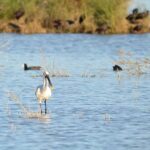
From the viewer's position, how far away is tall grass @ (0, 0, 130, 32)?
4750 cm

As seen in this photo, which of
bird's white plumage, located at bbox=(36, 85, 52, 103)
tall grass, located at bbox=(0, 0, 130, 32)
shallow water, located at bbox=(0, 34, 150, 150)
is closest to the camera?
shallow water, located at bbox=(0, 34, 150, 150)

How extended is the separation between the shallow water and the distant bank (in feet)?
53.5

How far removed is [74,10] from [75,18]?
1.17m

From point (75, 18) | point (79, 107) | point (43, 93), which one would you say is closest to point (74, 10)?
point (75, 18)

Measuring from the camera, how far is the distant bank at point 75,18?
4759 centimetres

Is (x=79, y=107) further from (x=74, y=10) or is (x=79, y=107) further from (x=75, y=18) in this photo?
(x=74, y=10)

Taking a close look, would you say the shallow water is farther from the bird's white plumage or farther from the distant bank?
the distant bank

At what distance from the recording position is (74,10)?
163ft

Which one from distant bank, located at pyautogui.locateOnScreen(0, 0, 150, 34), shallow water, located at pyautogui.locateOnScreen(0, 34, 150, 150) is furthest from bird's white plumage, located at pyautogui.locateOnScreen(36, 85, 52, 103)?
distant bank, located at pyautogui.locateOnScreen(0, 0, 150, 34)

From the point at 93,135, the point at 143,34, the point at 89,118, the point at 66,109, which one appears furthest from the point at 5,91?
the point at 143,34

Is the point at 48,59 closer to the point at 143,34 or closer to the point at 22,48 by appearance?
the point at 22,48

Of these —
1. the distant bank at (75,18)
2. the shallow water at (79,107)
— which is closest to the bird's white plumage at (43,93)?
the shallow water at (79,107)

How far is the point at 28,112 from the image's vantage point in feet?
48.0

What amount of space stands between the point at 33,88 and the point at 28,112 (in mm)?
5163
